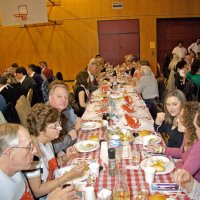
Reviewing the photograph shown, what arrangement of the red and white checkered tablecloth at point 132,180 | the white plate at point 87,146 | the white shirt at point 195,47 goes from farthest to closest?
the white shirt at point 195,47 < the white plate at point 87,146 < the red and white checkered tablecloth at point 132,180

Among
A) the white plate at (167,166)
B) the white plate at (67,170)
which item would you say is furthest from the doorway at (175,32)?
the white plate at (67,170)

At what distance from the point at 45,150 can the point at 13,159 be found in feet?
2.15

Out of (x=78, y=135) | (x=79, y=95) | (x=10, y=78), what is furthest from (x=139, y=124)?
(x=10, y=78)

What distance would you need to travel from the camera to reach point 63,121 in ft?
10.1

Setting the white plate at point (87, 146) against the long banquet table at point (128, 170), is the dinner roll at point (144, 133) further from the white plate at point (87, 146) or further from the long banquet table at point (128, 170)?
the white plate at point (87, 146)

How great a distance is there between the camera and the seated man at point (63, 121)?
290 cm

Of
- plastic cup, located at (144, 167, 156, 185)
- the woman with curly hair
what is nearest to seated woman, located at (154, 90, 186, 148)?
the woman with curly hair

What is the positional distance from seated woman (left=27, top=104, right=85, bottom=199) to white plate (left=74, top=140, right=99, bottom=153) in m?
0.32

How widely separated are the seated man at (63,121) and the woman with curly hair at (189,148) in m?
0.96

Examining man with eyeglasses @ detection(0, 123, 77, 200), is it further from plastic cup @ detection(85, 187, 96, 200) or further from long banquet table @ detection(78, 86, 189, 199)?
long banquet table @ detection(78, 86, 189, 199)

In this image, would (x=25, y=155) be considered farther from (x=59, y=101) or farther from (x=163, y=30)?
(x=163, y=30)

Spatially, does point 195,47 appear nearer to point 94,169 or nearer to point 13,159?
point 94,169

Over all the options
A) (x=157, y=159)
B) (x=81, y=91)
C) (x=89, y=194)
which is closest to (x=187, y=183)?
(x=157, y=159)

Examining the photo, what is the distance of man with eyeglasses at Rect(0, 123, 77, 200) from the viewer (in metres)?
1.62
